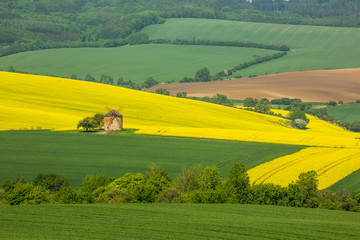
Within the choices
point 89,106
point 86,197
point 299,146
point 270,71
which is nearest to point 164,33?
point 270,71

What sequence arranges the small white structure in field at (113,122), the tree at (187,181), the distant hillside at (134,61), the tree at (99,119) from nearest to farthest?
the tree at (187,181) → the small white structure in field at (113,122) → the tree at (99,119) → the distant hillside at (134,61)

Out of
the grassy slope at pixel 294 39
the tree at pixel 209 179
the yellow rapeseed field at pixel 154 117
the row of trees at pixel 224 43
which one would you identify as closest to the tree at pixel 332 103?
the yellow rapeseed field at pixel 154 117

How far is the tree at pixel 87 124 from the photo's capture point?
6156 cm

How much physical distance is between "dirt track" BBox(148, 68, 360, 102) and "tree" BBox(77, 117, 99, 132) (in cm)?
5035

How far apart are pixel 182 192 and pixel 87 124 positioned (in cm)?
2402

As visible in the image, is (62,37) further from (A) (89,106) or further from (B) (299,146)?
(B) (299,146)

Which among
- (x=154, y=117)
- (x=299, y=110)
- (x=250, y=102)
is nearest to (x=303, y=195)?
(x=154, y=117)

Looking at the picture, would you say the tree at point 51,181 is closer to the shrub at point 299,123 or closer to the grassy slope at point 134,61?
the shrub at point 299,123

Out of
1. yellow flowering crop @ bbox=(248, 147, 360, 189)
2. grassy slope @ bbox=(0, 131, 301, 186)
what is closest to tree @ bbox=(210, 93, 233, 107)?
grassy slope @ bbox=(0, 131, 301, 186)

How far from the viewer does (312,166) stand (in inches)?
1977

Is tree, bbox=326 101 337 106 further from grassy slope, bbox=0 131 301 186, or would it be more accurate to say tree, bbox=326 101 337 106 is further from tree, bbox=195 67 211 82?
grassy slope, bbox=0 131 301 186

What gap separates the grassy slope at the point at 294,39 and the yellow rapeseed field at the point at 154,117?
190 feet

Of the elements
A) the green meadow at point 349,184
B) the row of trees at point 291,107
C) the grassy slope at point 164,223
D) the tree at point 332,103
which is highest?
the grassy slope at point 164,223

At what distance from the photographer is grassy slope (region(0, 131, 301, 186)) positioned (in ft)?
158
